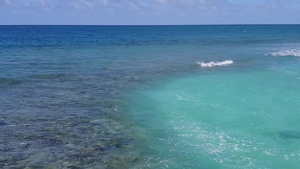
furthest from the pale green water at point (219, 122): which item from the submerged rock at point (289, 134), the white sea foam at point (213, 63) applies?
the white sea foam at point (213, 63)

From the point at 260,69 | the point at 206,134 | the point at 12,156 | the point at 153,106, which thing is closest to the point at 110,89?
the point at 153,106

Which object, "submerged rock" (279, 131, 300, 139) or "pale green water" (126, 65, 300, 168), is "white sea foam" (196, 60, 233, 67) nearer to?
"pale green water" (126, 65, 300, 168)

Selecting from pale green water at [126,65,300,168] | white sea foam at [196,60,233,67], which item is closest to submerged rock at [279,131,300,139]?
pale green water at [126,65,300,168]

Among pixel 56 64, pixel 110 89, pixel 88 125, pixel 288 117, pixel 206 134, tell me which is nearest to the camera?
pixel 206 134

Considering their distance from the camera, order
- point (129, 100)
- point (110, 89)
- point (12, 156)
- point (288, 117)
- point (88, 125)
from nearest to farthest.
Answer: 1. point (12, 156)
2. point (88, 125)
3. point (288, 117)
4. point (129, 100)
5. point (110, 89)

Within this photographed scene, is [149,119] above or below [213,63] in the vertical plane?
below

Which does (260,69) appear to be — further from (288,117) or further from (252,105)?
(288,117)

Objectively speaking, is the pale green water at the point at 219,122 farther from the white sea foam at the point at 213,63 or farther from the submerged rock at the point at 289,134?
the white sea foam at the point at 213,63

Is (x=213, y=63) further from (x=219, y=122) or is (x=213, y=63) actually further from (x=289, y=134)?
Answer: (x=289, y=134)

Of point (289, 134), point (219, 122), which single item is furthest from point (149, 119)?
point (289, 134)
